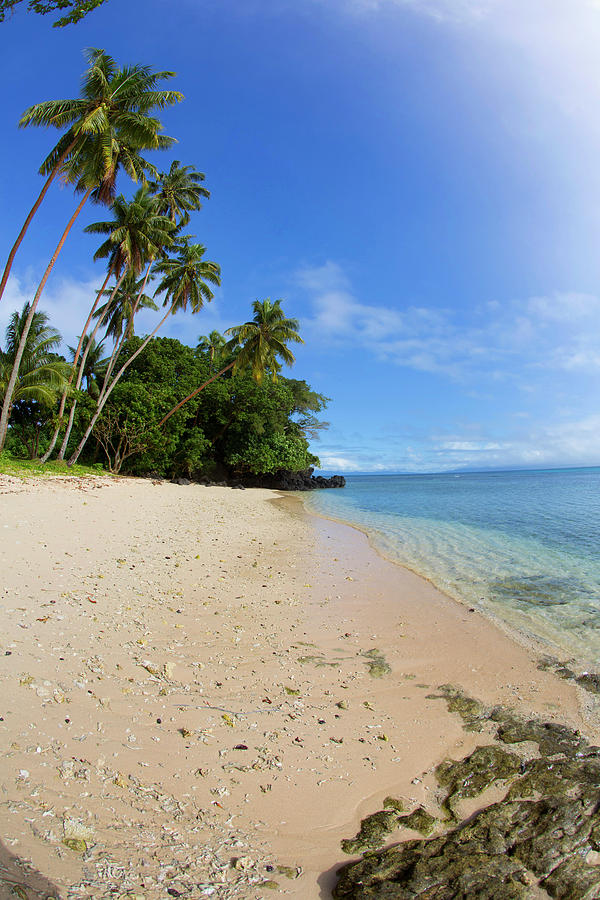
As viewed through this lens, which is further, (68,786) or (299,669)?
(299,669)

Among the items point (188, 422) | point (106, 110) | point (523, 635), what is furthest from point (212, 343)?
point (523, 635)

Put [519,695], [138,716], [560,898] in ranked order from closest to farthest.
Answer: [560,898]
[138,716]
[519,695]

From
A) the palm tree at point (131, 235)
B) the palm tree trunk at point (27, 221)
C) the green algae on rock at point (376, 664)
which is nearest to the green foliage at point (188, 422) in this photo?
the palm tree at point (131, 235)

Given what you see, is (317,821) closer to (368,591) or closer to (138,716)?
Result: (138,716)

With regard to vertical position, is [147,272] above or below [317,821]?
above

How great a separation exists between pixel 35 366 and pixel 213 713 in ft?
83.1

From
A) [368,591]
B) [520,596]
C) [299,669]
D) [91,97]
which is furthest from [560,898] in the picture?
[91,97]

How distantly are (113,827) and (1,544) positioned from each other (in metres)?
6.12

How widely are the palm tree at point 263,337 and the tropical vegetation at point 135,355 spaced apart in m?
0.08

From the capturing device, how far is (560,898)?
2.11 metres

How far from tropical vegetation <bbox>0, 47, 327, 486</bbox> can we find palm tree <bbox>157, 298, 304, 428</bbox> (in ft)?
0.28

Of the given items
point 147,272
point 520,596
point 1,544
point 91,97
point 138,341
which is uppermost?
point 91,97

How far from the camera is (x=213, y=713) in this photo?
12.0ft

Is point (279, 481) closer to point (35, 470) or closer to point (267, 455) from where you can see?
point (267, 455)
